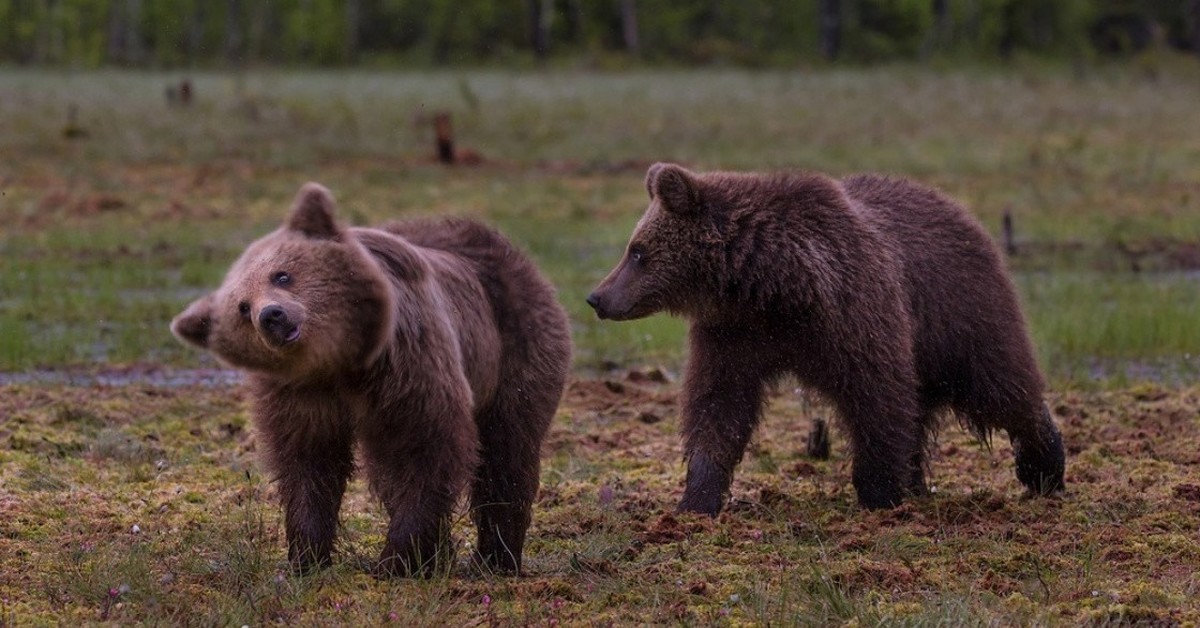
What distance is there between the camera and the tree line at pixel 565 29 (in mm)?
58688

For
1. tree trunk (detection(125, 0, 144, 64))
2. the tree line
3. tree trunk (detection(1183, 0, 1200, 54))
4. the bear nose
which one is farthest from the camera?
tree trunk (detection(125, 0, 144, 64))

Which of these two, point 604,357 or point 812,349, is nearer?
point 812,349

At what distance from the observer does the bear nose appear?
5.14 meters

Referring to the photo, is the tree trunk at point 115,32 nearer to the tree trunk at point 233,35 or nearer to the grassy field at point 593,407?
the tree trunk at point 233,35

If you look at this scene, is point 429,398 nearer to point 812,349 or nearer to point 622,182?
point 812,349

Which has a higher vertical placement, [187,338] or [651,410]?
[187,338]

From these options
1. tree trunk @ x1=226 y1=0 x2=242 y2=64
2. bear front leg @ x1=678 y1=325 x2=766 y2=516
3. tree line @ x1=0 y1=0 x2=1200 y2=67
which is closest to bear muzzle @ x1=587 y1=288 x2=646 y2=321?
bear front leg @ x1=678 y1=325 x2=766 y2=516

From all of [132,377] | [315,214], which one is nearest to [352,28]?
[132,377]

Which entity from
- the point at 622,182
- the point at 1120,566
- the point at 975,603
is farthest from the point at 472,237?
the point at 622,182

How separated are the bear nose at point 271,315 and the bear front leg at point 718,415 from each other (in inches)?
119

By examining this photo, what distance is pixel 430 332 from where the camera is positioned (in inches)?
227

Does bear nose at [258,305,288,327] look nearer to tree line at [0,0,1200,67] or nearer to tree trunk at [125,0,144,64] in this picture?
tree line at [0,0,1200,67]

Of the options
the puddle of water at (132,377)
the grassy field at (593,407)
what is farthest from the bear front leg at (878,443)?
the puddle of water at (132,377)

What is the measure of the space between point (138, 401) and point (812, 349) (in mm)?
4412
